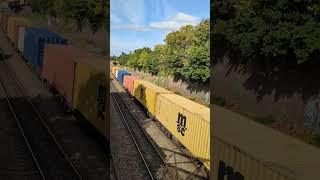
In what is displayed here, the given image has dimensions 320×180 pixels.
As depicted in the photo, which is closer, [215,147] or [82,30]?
[215,147]

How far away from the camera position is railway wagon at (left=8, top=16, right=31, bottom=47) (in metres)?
43.0

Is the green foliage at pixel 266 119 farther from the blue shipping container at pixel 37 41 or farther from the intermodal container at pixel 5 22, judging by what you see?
the intermodal container at pixel 5 22

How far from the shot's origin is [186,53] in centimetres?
1234

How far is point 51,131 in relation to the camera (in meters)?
22.1

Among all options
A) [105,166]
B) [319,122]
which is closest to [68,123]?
[105,166]

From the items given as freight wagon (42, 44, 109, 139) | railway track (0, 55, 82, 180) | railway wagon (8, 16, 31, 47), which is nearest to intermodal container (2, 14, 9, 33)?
railway wagon (8, 16, 31, 47)

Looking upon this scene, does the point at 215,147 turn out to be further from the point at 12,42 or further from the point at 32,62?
the point at 12,42

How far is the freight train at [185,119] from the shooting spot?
1731 cm

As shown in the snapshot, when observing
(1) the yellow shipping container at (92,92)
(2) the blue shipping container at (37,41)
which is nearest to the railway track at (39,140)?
(1) the yellow shipping container at (92,92)

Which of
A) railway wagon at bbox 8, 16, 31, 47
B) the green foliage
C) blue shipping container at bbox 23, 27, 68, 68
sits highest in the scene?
railway wagon at bbox 8, 16, 31, 47

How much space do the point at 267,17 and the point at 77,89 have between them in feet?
55.6

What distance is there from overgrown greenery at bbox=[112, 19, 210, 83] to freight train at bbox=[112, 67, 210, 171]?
507 centimetres

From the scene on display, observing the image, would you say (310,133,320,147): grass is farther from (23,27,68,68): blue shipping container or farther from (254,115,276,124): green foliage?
(23,27,68,68): blue shipping container

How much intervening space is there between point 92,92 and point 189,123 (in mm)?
5053
